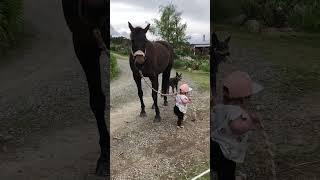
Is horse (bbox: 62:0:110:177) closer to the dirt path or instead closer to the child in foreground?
the dirt path

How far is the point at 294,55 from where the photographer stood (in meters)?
3.07

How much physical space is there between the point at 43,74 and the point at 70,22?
0.37 meters

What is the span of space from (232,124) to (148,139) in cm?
50

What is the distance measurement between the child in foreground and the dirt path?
0.23 feet

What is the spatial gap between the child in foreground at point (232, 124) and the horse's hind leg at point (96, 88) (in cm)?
64

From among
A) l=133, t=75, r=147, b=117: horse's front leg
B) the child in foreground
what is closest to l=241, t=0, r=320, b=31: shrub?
the child in foreground

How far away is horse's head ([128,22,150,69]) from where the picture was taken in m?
2.92

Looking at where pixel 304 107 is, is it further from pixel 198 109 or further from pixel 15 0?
pixel 15 0

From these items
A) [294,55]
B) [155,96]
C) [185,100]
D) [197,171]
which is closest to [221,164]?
[197,171]

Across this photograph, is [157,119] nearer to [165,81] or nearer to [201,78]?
[165,81]

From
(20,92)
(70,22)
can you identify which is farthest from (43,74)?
(70,22)

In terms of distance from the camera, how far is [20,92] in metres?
3.07

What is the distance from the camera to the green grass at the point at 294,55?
305 centimetres

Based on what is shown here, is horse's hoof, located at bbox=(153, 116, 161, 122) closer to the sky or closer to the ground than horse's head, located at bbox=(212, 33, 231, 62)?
closer to the ground
